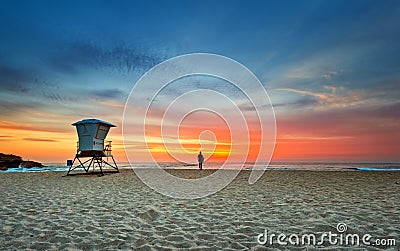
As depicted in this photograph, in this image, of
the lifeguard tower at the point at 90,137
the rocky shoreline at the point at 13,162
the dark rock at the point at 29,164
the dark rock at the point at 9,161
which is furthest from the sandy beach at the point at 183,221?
the dark rock at the point at 29,164

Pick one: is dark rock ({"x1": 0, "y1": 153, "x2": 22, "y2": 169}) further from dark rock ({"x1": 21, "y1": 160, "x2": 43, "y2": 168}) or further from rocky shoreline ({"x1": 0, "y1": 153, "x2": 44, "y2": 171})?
dark rock ({"x1": 21, "y1": 160, "x2": 43, "y2": 168})

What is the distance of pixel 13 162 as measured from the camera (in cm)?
3141

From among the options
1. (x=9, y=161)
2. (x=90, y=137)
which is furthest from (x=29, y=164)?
(x=90, y=137)

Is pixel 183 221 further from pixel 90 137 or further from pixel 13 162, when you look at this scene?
pixel 13 162

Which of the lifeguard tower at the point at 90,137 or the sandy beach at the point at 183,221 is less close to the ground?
the lifeguard tower at the point at 90,137

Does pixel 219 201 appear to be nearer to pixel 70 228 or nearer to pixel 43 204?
pixel 70 228

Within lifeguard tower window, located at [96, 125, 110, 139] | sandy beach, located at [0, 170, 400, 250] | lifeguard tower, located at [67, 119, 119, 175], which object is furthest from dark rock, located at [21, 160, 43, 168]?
sandy beach, located at [0, 170, 400, 250]

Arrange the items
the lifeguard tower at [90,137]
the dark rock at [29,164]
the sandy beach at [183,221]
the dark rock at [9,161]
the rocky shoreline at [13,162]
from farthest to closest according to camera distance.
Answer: the dark rock at [29,164] < the rocky shoreline at [13,162] < the dark rock at [9,161] < the lifeguard tower at [90,137] < the sandy beach at [183,221]

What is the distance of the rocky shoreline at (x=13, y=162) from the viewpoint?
30.3 metres

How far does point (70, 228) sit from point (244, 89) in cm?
1059

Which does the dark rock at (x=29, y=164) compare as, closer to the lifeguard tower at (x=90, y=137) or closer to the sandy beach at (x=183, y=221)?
the lifeguard tower at (x=90, y=137)

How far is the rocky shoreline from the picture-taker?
99.6 feet

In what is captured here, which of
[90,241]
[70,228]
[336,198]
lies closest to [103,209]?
[70,228]

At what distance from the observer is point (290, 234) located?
4926 mm
